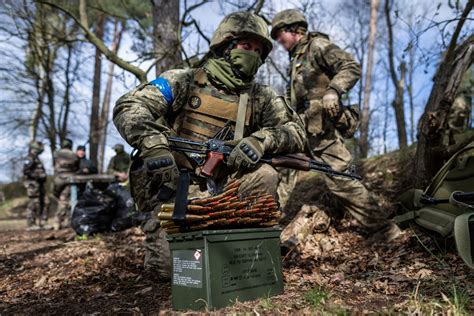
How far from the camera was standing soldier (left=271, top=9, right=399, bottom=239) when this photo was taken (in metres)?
4.32

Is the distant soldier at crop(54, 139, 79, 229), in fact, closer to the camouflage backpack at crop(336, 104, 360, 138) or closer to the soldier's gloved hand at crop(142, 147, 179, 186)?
the camouflage backpack at crop(336, 104, 360, 138)

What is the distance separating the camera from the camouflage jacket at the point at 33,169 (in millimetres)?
10336

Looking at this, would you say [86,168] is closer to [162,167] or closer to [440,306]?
[162,167]

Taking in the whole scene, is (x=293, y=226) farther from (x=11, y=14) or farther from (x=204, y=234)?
(x=11, y=14)

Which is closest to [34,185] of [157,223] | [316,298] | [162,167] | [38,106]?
[38,106]

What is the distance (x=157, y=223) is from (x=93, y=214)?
3339mm

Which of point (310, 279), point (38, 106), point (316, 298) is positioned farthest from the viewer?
point (38, 106)

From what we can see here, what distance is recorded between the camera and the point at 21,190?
22.3 m

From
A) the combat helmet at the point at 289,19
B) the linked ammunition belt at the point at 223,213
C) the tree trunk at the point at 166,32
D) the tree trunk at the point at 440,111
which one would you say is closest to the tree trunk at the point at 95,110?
the tree trunk at the point at 166,32

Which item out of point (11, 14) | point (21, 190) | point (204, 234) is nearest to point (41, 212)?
point (11, 14)

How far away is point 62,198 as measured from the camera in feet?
31.1

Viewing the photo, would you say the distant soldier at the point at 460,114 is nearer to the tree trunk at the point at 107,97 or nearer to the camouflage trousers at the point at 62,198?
the camouflage trousers at the point at 62,198

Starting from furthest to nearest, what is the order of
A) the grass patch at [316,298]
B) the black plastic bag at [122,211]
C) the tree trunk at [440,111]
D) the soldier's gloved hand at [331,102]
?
the black plastic bag at [122,211]
the soldier's gloved hand at [331,102]
the tree trunk at [440,111]
the grass patch at [316,298]

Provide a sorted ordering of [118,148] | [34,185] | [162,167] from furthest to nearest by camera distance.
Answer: [118,148] < [34,185] < [162,167]
